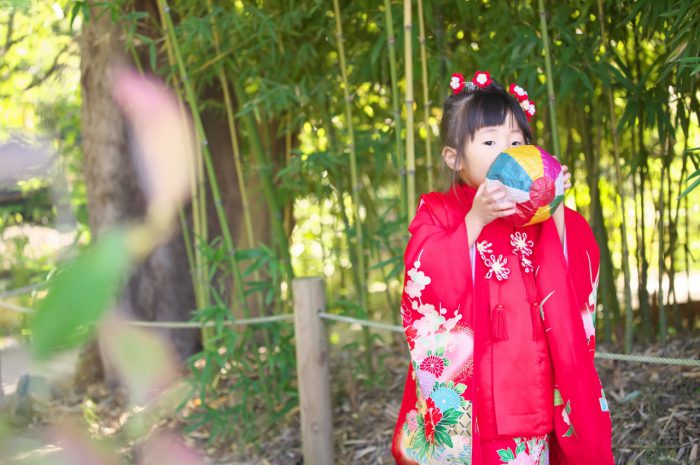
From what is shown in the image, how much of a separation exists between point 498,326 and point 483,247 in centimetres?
17

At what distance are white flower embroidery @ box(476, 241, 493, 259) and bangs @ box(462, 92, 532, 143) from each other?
9.0 inches

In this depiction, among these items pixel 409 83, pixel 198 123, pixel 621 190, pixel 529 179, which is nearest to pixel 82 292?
pixel 529 179

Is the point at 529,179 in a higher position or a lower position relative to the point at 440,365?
higher

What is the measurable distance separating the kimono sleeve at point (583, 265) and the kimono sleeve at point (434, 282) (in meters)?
0.24

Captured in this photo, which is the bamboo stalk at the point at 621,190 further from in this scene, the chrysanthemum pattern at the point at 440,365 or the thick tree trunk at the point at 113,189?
the thick tree trunk at the point at 113,189

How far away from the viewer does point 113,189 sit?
3809 mm

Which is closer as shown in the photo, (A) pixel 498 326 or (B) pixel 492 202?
(B) pixel 492 202

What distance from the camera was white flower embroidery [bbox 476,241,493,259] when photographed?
5.18 feet

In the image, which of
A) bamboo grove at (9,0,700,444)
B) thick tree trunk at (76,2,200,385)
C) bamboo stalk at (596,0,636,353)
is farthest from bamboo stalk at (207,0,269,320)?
bamboo stalk at (596,0,636,353)

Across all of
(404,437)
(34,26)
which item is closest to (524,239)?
(404,437)

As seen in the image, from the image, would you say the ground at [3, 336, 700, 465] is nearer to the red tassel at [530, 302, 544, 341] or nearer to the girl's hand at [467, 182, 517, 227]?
the red tassel at [530, 302, 544, 341]

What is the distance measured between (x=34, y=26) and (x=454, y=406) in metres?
3.77

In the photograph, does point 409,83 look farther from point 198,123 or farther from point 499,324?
point 198,123

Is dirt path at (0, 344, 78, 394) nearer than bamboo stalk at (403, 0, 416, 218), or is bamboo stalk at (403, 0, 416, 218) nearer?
dirt path at (0, 344, 78, 394)
